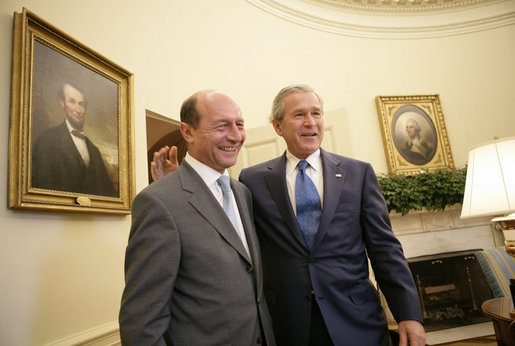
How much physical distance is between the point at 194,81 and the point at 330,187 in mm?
2532

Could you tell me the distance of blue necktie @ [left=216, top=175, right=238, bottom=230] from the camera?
4.59 feet

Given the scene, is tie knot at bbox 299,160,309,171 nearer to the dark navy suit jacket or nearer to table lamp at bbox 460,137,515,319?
the dark navy suit jacket

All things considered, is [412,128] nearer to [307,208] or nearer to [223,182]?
[307,208]

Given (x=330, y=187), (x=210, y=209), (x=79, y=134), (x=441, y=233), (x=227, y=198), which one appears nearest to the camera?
(x=210, y=209)

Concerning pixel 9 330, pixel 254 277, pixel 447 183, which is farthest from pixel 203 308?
pixel 447 183

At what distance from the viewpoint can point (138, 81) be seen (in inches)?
118

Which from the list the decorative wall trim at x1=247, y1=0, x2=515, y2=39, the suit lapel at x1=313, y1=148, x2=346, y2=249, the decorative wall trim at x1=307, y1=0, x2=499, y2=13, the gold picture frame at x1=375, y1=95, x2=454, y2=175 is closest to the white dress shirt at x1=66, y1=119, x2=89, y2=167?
the suit lapel at x1=313, y1=148, x2=346, y2=249

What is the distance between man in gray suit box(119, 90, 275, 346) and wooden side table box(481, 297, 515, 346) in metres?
1.41

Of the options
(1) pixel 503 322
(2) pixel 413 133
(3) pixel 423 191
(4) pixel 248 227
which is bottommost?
(1) pixel 503 322

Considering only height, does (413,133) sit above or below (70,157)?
above

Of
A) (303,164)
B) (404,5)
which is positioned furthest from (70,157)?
(404,5)

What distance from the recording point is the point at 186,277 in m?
1.19

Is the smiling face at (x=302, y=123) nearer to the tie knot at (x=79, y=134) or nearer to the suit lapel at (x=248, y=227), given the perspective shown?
the suit lapel at (x=248, y=227)

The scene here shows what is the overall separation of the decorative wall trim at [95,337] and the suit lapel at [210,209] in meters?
1.36
